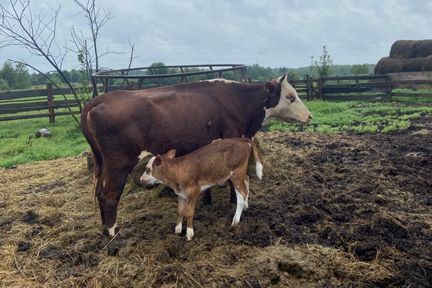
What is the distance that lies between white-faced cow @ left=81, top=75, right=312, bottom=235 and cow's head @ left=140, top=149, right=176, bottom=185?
18 cm

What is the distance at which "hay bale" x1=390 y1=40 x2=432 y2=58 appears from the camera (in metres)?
30.4

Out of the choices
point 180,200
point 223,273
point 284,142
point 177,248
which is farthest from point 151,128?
point 284,142

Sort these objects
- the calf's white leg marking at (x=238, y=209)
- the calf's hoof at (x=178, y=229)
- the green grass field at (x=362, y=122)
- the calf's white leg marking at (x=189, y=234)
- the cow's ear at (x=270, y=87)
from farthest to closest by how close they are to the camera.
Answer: the green grass field at (x=362, y=122)
the cow's ear at (x=270, y=87)
the calf's white leg marking at (x=238, y=209)
the calf's hoof at (x=178, y=229)
the calf's white leg marking at (x=189, y=234)

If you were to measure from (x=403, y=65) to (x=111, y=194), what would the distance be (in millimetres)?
29242

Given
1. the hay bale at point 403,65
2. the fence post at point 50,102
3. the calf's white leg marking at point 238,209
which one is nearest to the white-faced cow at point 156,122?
the calf's white leg marking at point 238,209

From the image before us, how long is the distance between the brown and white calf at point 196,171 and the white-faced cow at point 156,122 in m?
0.27

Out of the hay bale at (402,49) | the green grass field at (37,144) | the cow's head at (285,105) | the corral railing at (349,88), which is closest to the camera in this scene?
the cow's head at (285,105)

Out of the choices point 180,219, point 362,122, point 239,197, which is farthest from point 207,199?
point 362,122

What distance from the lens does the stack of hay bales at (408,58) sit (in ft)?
97.0

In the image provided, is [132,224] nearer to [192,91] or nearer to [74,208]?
[74,208]

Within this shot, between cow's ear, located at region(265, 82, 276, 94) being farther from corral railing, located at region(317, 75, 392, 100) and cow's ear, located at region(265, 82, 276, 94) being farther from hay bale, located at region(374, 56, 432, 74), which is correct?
hay bale, located at region(374, 56, 432, 74)

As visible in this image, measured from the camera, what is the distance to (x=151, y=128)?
5.61 meters

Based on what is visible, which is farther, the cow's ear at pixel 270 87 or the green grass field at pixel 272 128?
the green grass field at pixel 272 128

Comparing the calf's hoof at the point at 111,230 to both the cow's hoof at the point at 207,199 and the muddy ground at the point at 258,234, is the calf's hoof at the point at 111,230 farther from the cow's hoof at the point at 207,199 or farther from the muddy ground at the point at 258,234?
the cow's hoof at the point at 207,199
